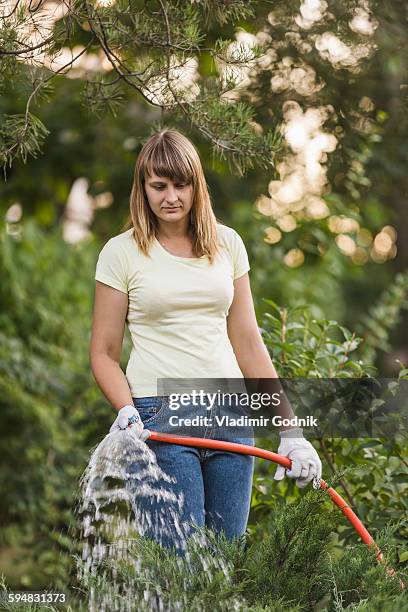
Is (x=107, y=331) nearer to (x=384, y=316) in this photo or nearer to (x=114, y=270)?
(x=114, y=270)

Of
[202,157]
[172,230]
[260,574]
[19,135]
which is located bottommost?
[260,574]

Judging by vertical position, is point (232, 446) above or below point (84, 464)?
above

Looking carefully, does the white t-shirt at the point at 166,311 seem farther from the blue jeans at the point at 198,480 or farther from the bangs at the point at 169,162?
the bangs at the point at 169,162

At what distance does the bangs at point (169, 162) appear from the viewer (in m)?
2.59

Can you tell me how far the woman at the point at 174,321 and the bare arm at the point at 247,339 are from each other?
0.29 ft

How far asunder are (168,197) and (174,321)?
341mm

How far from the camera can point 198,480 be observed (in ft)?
8.34

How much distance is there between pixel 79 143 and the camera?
684cm

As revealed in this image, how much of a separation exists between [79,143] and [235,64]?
4219mm

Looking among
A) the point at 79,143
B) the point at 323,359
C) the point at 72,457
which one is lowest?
the point at 72,457

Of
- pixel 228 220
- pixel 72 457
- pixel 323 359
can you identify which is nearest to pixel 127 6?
pixel 323 359

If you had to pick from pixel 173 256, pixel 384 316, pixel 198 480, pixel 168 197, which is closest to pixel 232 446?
pixel 198 480

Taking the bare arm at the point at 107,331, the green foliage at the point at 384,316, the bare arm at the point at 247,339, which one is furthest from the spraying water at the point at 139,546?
the green foliage at the point at 384,316

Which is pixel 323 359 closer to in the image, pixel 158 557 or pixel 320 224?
pixel 158 557
